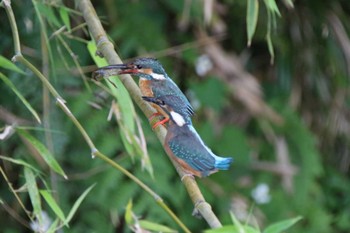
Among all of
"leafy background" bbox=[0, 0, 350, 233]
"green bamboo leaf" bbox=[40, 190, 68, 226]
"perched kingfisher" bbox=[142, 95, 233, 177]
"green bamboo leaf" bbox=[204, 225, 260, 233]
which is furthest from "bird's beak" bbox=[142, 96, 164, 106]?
"leafy background" bbox=[0, 0, 350, 233]

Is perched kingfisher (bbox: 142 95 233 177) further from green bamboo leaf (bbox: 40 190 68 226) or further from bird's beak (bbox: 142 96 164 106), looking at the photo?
green bamboo leaf (bbox: 40 190 68 226)

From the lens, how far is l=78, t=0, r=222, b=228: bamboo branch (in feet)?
4.78

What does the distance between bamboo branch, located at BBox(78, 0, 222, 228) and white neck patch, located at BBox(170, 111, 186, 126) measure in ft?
0.22

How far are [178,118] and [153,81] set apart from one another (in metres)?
0.11

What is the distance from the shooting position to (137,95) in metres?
1.59

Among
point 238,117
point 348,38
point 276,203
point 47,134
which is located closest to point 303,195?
point 276,203

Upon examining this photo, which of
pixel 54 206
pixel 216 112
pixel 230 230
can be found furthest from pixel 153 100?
pixel 216 112

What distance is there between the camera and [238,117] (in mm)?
3502

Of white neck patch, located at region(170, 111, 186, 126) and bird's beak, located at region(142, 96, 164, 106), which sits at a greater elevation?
bird's beak, located at region(142, 96, 164, 106)

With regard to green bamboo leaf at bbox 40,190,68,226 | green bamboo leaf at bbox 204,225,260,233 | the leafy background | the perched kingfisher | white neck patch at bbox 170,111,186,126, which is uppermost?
white neck patch at bbox 170,111,186,126

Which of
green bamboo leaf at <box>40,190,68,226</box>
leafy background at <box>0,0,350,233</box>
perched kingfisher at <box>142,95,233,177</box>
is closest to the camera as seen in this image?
perched kingfisher at <box>142,95,233,177</box>

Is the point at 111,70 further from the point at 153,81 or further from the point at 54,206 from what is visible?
the point at 54,206

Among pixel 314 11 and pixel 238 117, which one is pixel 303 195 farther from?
pixel 314 11

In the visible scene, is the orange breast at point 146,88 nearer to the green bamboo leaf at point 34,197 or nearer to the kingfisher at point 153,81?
the kingfisher at point 153,81
